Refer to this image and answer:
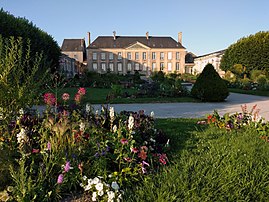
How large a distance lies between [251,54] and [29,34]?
24343 mm

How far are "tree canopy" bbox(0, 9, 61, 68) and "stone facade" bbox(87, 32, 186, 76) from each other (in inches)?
1315

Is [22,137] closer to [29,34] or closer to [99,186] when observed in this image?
[99,186]

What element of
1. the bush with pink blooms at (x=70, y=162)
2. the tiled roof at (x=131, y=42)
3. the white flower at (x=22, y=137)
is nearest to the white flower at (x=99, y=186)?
the bush with pink blooms at (x=70, y=162)

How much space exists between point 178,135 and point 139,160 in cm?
166

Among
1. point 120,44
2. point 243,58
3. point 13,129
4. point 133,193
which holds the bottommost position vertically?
point 133,193

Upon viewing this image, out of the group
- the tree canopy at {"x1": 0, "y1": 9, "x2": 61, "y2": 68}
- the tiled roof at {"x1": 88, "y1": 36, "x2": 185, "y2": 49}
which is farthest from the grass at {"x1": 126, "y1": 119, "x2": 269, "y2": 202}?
the tiled roof at {"x1": 88, "y1": 36, "x2": 185, "y2": 49}

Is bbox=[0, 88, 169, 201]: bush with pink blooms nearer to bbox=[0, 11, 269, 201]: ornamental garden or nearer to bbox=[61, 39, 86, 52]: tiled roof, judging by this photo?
bbox=[0, 11, 269, 201]: ornamental garden

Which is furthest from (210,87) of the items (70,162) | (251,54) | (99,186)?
(251,54)

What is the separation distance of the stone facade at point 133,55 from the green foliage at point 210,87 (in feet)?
135

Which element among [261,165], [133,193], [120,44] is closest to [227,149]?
[261,165]

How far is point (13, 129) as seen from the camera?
9.67 feet

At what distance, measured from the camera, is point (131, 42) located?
54.0 metres

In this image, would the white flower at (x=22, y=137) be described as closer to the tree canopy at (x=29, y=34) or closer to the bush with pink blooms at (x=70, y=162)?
the bush with pink blooms at (x=70, y=162)

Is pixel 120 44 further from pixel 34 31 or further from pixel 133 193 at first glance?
pixel 133 193
